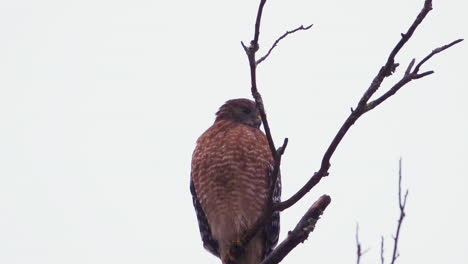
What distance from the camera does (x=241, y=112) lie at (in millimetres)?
8227

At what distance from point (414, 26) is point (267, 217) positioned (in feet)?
5.56

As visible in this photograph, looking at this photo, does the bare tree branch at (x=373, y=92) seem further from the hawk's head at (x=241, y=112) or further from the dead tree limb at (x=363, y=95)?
the hawk's head at (x=241, y=112)

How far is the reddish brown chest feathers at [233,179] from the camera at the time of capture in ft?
23.3

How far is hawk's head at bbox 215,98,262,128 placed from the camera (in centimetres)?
810

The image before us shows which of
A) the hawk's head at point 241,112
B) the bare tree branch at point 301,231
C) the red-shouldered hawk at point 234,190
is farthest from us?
the hawk's head at point 241,112

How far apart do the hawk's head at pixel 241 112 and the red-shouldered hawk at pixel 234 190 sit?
0.61 metres

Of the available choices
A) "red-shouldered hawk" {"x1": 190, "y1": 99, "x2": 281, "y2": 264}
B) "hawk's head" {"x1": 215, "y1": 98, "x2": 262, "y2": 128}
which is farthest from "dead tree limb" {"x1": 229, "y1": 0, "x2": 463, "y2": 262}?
"hawk's head" {"x1": 215, "y1": 98, "x2": 262, "y2": 128}

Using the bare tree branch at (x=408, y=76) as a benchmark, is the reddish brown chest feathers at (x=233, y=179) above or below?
below

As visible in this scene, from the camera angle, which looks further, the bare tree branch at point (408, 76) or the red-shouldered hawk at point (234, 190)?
the red-shouldered hawk at point (234, 190)

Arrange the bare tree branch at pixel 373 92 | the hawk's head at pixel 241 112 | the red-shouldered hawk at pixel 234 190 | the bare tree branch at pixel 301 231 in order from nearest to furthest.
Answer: the bare tree branch at pixel 373 92 < the bare tree branch at pixel 301 231 < the red-shouldered hawk at pixel 234 190 < the hawk's head at pixel 241 112

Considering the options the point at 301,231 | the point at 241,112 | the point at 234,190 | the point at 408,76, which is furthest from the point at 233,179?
the point at 408,76

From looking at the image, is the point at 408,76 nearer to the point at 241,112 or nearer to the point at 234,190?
the point at 234,190

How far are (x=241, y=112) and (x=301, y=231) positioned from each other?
3476 mm

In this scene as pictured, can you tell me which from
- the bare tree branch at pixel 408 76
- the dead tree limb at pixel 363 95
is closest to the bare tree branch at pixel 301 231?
the dead tree limb at pixel 363 95
